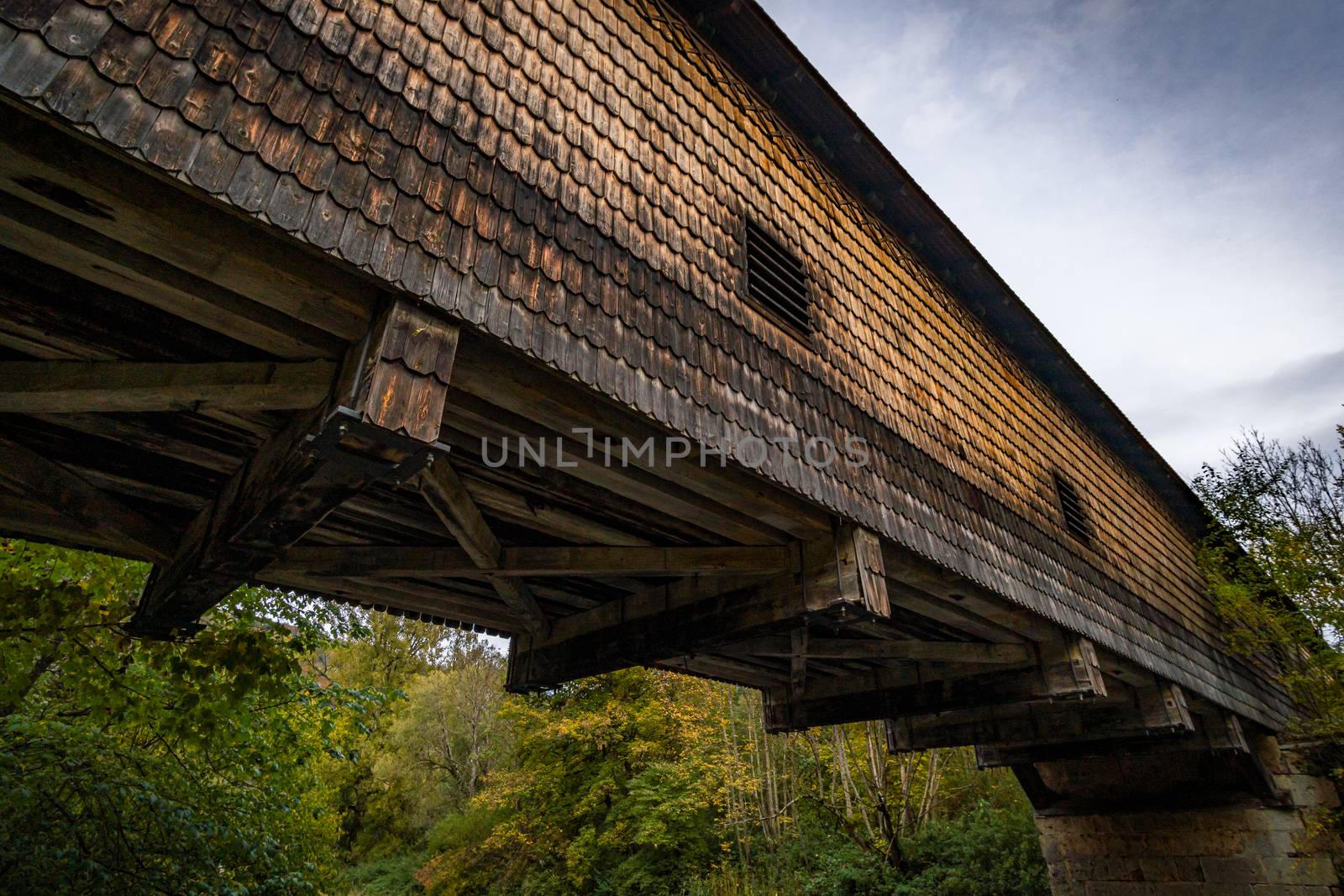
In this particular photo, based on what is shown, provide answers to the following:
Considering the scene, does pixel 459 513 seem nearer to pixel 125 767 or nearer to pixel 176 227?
pixel 176 227

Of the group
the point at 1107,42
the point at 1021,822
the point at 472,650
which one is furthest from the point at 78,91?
the point at 472,650

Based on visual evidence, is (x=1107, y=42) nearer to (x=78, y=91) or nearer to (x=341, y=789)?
(x=78, y=91)

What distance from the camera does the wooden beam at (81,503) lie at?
3.27 meters

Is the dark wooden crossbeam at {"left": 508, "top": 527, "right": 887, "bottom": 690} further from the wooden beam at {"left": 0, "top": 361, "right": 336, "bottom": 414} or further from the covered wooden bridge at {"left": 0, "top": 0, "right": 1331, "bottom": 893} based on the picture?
the wooden beam at {"left": 0, "top": 361, "right": 336, "bottom": 414}

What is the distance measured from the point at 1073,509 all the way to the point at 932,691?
3372mm

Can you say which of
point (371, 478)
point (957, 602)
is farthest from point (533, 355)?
point (957, 602)

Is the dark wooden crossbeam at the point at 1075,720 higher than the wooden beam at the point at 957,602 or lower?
lower

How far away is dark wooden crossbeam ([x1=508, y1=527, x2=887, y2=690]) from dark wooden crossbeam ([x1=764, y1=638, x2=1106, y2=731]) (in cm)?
167

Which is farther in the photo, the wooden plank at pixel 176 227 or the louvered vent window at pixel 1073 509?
the louvered vent window at pixel 1073 509

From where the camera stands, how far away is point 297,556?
3959 mm

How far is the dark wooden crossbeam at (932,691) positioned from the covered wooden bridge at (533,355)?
0.03 metres

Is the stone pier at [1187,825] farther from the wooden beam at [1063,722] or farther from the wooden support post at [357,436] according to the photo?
the wooden support post at [357,436]

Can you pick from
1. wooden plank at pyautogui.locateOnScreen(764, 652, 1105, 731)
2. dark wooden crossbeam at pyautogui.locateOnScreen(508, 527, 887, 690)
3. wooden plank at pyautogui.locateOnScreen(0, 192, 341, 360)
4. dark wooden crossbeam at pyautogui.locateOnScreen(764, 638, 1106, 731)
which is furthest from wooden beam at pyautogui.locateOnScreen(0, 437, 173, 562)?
wooden plank at pyautogui.locateOnScreen(764, 652, 1105, 731)

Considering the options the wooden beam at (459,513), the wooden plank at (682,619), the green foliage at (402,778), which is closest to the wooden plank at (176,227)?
the wooden beam at (459,513)
